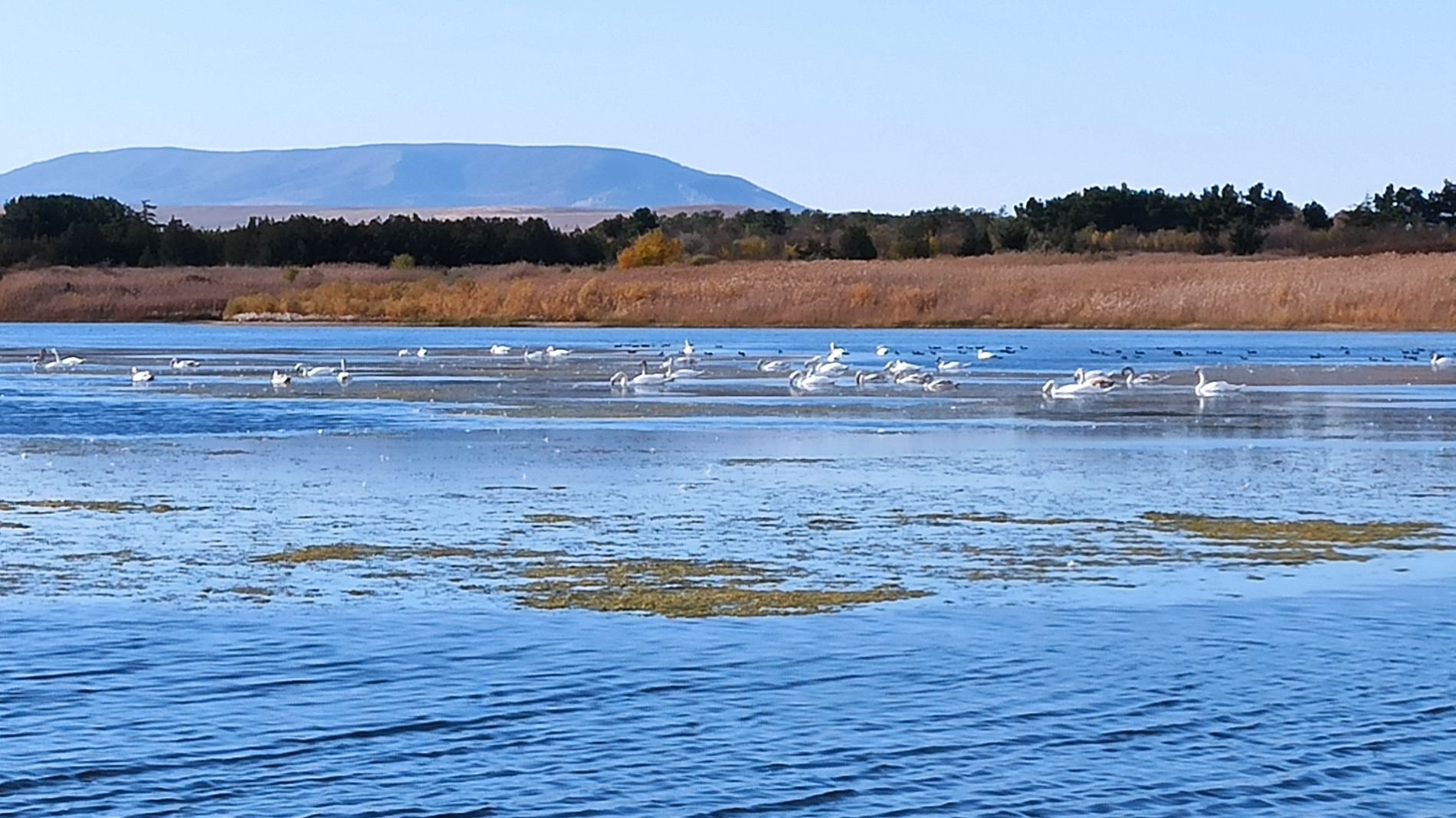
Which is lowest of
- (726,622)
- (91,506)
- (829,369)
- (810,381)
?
(726,622)

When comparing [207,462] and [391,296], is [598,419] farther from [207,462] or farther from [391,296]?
[391,296]

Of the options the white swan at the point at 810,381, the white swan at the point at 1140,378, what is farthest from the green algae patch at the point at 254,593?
the white swan at the point at 1140,378

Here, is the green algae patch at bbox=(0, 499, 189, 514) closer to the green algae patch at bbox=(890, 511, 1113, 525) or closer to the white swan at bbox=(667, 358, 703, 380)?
the green algae patch at bbox=(890, 511, 1113, 525)

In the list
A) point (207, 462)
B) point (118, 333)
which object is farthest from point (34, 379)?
point (118, 333)

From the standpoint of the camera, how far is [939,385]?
31.4 m

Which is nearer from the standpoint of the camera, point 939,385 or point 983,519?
point 983,519

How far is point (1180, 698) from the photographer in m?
8.99

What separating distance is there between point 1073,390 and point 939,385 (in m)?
2.80

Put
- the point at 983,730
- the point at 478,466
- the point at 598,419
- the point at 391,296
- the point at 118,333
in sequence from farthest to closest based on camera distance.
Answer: the point at 391,296, the point at 118,333, the point at 598,419, the point at 478,466, the point at 983,730

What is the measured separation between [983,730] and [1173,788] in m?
0.99

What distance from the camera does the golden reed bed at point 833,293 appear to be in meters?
53.9

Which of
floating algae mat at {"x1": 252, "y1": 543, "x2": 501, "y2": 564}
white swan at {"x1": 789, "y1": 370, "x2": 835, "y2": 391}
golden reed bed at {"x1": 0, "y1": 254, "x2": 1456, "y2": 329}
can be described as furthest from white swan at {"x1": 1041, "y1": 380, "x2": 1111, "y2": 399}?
golden reed bed at {"x1": 0, "y1": 254, "x2": 1456, "y2": 329}

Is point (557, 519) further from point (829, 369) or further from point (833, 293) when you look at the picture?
point (833, 293)

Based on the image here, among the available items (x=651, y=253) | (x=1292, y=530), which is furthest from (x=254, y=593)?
(x=651, y=253)
